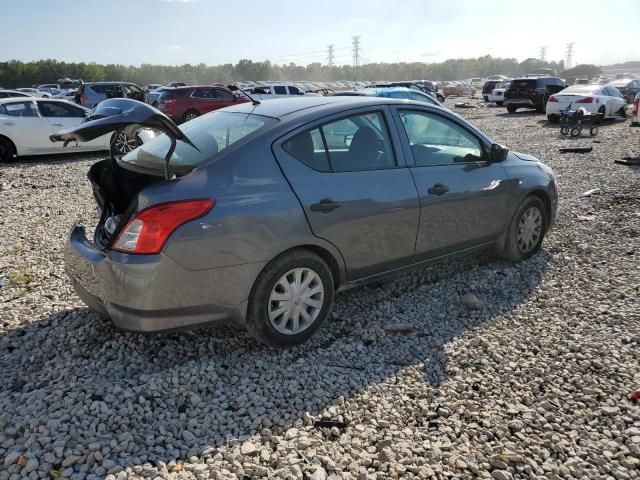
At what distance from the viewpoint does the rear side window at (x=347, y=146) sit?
144 inches

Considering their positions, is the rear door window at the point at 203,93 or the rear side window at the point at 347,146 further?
the rear door window at the point at 203,93

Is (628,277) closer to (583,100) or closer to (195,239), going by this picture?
(195,239)

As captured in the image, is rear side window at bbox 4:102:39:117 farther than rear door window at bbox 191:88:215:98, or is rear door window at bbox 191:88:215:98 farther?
rear door window at bbox 191:88:215:98

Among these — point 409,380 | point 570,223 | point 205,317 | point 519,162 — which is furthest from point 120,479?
point 570,223

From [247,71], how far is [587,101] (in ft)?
321

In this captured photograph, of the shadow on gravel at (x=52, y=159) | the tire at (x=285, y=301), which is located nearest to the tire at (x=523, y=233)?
the tire at (x=285, y=301)

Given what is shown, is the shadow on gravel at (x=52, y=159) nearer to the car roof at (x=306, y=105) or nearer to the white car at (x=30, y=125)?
the white car at (x=30, y=125)

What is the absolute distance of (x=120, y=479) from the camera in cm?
247

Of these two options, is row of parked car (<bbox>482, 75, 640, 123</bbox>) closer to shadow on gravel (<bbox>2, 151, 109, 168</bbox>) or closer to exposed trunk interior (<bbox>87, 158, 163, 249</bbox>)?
shadow on gravel (<bbox>2, 151, 109, 168</bbox>)

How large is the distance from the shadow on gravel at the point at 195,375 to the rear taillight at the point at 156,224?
0.85 m

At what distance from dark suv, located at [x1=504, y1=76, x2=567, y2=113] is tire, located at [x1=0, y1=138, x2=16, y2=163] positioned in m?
21.3

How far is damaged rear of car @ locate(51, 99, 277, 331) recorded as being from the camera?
309 centimetres

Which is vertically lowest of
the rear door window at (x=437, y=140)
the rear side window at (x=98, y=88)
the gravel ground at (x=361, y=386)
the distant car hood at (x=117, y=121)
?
the gravel ground at (x=361, y=386)

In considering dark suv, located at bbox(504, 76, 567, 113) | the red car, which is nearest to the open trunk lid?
the red car
